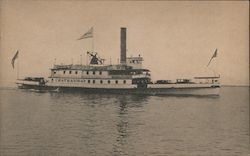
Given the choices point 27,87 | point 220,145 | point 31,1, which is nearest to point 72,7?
point 31,1

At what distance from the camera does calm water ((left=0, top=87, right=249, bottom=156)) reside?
335cm

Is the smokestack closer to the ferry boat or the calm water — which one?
the ferry boat

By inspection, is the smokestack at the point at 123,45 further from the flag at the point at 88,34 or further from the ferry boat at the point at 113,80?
the flag at the point at 88,34

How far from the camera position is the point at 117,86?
4621 mm

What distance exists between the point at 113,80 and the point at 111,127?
2.99 feet

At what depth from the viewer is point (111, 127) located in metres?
3.73

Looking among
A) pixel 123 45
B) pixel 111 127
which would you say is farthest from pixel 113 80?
pixel 111 127

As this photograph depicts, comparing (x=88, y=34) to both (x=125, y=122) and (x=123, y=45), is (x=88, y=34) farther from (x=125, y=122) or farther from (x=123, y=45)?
(x=125, y=122)

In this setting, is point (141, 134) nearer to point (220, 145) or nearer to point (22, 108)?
point (220, 145)

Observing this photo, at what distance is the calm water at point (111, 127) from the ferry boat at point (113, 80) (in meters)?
0.12

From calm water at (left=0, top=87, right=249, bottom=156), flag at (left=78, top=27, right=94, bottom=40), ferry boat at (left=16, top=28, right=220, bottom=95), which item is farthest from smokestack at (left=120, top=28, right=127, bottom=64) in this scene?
calm water at (left=0, top=87, right=249, bottom=156)

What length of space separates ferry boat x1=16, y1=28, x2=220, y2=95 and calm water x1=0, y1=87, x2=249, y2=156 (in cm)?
12

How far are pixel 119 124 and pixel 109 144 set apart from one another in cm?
33

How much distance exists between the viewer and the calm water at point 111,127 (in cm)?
335
